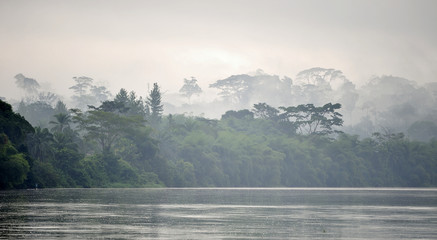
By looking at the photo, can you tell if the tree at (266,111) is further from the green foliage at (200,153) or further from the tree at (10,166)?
the tree at (10,166)

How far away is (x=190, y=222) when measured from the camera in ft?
131

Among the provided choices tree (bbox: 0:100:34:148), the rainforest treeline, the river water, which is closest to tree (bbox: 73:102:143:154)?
the rainforest treeline

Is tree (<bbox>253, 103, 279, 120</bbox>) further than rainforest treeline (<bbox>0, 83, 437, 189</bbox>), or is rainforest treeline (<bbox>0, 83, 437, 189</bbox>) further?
tree (<bbox>253, 103, 279, 120</bbox>)

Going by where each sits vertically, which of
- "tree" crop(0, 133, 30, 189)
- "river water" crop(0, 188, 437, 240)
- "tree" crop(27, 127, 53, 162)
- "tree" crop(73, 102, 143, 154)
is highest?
"tree" crop(73, 102, 143, 154)

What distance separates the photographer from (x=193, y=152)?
147250 millimetres

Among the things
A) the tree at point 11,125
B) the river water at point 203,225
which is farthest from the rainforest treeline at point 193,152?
the river water at point 203,225

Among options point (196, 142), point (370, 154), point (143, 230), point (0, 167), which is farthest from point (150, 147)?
point (143, 230)

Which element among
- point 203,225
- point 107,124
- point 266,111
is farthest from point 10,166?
point 266,111

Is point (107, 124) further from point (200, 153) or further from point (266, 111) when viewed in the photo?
point (266, 111)

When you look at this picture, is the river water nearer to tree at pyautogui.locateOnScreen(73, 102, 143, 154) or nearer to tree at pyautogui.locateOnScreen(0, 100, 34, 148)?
tree at pyautogui.locateOnScreen(0, 100, 34, 148)

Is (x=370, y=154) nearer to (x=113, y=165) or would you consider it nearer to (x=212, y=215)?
(x=113, y=165)

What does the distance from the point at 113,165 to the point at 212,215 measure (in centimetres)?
7744

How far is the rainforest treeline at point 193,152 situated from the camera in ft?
351

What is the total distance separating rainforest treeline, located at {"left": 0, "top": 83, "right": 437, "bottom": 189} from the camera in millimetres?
107062
